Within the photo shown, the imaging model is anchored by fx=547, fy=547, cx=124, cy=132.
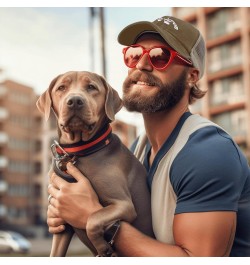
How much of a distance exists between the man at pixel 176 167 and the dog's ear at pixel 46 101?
37 centimetres

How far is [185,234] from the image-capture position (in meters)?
2.53

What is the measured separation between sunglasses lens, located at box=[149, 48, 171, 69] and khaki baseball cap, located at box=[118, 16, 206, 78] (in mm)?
72

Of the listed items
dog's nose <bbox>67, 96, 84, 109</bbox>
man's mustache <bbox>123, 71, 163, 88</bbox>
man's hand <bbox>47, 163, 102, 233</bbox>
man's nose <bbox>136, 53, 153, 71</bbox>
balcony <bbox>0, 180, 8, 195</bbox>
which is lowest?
balcony <bbox>0, 180, 8, 195</bbox>

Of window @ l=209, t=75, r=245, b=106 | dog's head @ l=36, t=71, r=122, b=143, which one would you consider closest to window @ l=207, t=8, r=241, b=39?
window @ l=209, t=75, r=245, b=106

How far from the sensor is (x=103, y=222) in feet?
8.69

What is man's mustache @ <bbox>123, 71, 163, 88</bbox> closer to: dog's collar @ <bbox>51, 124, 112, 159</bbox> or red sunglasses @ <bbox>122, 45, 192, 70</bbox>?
red sunglasses @ <bbox>122, 45, 192, 70</bbox>

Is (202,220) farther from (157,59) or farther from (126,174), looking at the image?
(157,59)

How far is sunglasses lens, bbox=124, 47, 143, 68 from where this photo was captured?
9.61ft

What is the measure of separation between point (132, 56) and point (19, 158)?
61529 mm

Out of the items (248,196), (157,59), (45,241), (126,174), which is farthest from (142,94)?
(45,241)

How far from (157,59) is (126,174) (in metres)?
0.63

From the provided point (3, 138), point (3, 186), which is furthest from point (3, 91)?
point (3, 186)
